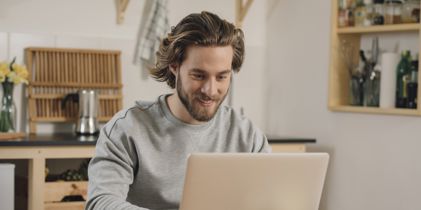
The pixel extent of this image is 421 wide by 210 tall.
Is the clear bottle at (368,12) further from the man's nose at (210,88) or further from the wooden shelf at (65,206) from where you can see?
the man's nose at (210,88)

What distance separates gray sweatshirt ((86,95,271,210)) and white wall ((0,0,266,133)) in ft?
5.72

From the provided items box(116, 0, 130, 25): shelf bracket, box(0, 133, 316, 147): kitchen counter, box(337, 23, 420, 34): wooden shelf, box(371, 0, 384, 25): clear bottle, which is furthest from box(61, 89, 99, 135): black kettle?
box(371, 0, 384, 25): clear bottle

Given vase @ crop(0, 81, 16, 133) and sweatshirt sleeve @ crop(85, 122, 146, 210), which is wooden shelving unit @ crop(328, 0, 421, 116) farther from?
sweatshirt sleeve @ crop(85, 122, 146, 210)

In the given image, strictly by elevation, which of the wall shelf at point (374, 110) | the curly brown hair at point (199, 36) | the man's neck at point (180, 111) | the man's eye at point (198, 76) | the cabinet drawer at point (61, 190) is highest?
the curly brown hair at point (199, 36)

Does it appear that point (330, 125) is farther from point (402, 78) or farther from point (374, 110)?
point (402, 78)

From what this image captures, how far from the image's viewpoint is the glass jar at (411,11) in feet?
9.63

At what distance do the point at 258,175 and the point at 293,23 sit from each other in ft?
8.05

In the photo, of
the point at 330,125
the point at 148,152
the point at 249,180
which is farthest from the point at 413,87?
the point at 249,180

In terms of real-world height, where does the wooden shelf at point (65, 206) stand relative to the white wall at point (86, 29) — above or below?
below

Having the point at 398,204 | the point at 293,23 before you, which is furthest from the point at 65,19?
the point at 398,204

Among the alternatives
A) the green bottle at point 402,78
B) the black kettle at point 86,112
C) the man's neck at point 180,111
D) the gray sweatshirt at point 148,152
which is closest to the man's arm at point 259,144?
the gray sweatshirt at point 148,152

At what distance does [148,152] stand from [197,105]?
0.17 m

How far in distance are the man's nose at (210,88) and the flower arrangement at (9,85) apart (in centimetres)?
177

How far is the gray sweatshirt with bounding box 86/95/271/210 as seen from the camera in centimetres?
163
